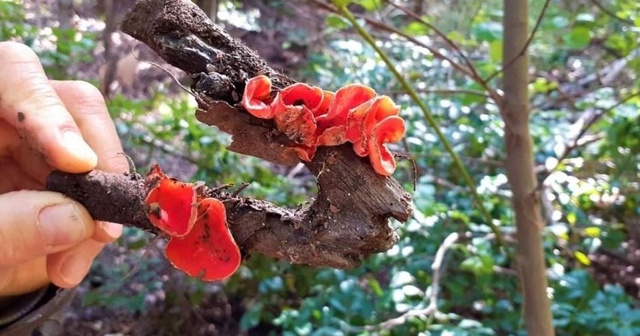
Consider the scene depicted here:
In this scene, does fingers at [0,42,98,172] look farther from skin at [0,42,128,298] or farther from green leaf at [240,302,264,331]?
green leaf at [240,302,264,331]

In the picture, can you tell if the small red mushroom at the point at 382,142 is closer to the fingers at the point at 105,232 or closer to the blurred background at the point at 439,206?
the fingers at the point at 105,232

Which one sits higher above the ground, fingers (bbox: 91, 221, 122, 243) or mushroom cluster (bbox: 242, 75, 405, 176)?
mushroom cluster (bbox: 242, 75, 405, 176)

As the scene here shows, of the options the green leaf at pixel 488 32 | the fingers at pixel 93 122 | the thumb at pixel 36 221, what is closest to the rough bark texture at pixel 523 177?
the green leaf at pixel 488 32

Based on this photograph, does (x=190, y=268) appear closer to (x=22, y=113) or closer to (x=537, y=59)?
(x=22, y=113)

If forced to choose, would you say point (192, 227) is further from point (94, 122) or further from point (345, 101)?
point (94, 122)

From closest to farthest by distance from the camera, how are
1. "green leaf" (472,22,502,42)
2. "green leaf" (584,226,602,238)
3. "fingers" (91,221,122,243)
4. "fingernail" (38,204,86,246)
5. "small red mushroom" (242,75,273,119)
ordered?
"small red mushroom" (242,75,273,119) < "fingernail" (38,204,86,246) < "fingers" (91,221,122,243) < "green leaf" (472,22,502,42) < "green leaf" (584,226,602,238)

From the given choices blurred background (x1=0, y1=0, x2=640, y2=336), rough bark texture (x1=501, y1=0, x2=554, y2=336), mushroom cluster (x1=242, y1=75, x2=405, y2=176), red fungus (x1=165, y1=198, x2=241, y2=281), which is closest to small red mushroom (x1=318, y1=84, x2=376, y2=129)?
mushroom cluster (x1=242, y1=75, x2=405, y2=176)
